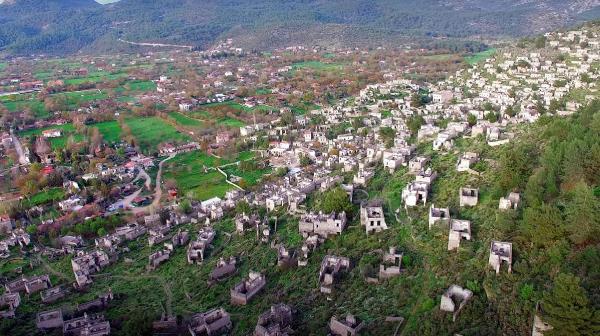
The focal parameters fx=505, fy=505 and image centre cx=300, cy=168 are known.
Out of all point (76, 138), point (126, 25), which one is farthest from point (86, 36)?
point (76, 138)

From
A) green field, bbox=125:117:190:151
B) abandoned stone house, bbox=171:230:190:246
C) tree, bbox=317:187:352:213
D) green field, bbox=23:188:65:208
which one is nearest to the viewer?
tree, bbox=317:187:352:213

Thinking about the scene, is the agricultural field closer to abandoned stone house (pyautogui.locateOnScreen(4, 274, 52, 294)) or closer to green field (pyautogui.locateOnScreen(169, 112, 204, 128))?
green field (pyautogui.locateOnScreen(169, 112, 204, 128))

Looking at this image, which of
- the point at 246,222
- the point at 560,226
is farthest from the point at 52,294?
the point at 560,226

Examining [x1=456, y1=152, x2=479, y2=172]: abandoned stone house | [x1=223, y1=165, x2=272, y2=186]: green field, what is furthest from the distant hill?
[x1=456, y1=152, x2=479, y2=172]: abandoned stone house

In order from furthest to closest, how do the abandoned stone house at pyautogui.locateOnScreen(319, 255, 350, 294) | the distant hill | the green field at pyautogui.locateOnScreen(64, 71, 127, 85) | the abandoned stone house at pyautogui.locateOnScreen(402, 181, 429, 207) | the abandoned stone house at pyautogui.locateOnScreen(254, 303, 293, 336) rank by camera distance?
the distant hill, the green field at pyautogui.locateOnScreen(64, 71, 127, 85), the abandoned stone house at pyautogui.locateOnScreen(402, 181, 429, 207), the abandoned stone house at pyautogui.locateOnScreen(319, 255, 350, 294), the abandoned stone house at pyautogui.locateOnScreen(254, 303, 293, 336)

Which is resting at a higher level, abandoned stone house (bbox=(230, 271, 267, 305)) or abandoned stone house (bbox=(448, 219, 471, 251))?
abandoned stone house (bbox=(448, 219, 471, 251))

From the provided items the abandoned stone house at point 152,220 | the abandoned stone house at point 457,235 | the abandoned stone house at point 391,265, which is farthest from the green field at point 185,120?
the abandoned stone house at point 457,235

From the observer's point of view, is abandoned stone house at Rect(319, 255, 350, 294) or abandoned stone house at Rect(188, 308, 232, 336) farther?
abandoned stone house at Rect(319, 255, 350, 294)

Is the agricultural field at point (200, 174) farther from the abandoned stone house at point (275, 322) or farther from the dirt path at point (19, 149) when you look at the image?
the abandoned stone house at point (275, 322)
